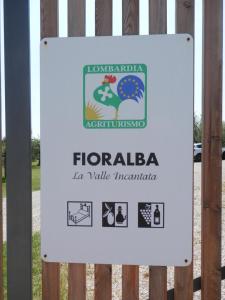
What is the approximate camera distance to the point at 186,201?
2.01 metres

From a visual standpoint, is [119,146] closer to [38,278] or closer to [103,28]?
[103,28]

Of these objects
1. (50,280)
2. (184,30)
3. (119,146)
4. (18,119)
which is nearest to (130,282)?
(50,280)

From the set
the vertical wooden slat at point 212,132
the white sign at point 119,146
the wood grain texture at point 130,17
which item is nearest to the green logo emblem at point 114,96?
the white sign at point 119,146

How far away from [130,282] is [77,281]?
0.91 ft

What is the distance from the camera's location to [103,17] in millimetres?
2070

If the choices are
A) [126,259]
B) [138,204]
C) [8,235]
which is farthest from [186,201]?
[8,235]

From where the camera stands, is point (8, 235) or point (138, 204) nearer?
point (138, 204)

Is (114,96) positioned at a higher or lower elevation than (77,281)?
higher

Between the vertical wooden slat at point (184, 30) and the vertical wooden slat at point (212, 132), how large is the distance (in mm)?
73

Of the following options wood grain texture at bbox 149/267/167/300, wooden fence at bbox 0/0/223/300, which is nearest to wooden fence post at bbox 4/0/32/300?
wooden fence at bbox 0/0/223/300

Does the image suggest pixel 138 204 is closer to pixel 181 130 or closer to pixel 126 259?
pixel 126 259

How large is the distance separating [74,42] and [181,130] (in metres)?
0.69

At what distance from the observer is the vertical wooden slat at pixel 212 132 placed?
2016mm

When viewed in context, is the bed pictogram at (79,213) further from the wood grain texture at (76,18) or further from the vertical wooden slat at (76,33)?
the wood grain texture at (76,18)
